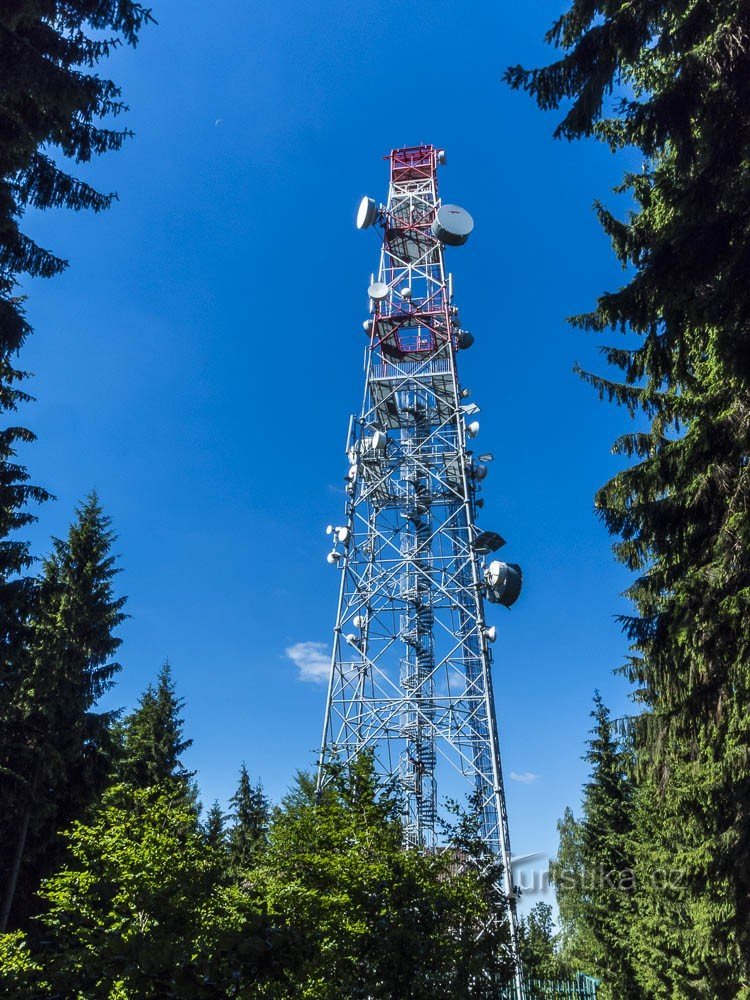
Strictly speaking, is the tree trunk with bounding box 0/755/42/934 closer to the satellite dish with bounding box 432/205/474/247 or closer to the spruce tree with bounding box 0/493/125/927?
the spruce tree with bounding box 0/493/125/927

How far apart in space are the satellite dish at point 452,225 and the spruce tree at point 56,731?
14306 millimetres

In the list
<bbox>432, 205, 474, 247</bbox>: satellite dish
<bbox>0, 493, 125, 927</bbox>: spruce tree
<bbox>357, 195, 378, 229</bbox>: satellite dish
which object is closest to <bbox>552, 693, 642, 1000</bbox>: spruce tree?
<bbox>0, 493, 125, 927</bbox>: spruce tree

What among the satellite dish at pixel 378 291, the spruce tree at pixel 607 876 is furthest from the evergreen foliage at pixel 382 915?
the satellite dish at pixel 378 291

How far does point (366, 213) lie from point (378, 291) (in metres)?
2.87

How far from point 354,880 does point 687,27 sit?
7920mm

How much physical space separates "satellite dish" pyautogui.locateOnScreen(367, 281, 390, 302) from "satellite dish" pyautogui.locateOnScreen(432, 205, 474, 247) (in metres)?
2.44

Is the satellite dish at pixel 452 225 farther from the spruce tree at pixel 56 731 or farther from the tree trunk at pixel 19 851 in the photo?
the tree trunk at pixel 19 851

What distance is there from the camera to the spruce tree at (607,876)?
15562 mm

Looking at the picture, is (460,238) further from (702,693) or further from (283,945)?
(283,945)

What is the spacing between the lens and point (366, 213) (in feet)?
72.2

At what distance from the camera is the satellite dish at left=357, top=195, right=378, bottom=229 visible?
867 inches

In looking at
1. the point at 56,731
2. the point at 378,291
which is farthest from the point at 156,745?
the point at 378,291

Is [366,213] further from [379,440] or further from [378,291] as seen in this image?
[379,440]

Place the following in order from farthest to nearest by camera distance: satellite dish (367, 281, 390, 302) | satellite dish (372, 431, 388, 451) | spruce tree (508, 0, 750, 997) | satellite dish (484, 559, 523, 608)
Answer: satellite dish (367, 281, 390, 302) < satellite dish (372, 431, 388, 451) < satellite dish (484, 559, 523, 608) < spruce tree (508, 0, 750, 997)
